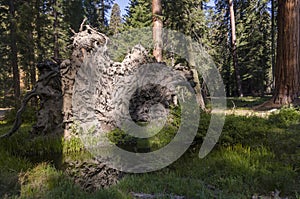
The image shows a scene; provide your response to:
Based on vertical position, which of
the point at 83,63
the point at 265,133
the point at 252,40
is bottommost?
the point at 265,133

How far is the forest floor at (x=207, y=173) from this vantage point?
295 cm

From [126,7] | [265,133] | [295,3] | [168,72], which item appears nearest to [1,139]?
[168,72]

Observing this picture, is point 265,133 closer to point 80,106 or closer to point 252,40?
point 80,106

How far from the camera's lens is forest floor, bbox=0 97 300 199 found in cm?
295

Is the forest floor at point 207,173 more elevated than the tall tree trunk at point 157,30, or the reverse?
the tall tree trunk at point 157,30

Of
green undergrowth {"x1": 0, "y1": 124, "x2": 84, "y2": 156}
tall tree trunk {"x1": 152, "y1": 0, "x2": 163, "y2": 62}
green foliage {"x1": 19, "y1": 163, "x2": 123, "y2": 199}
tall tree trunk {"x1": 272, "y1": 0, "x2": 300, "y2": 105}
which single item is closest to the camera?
green foliage {"x1": 19, "y1": 163, "x2": 123, "y2": 199}

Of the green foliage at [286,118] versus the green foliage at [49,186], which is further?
the green foliage at [286,118]

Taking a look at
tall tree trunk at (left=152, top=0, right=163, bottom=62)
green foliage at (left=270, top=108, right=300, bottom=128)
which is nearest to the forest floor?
green foliage at (left=270, top=108, right=300, bottom=128)

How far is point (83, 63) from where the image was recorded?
627cm

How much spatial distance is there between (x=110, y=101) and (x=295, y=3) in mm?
6127

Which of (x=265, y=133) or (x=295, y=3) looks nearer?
(x=265, y=133)

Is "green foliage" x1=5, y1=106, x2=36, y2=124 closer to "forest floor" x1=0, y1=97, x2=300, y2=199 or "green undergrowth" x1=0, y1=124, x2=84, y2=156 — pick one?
"green undergrowth" x1=0, y1=124, x2=84, y2=156

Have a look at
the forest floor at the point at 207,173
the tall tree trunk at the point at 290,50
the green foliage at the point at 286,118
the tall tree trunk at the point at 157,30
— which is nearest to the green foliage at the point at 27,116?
the forest floor at the point at 207,173

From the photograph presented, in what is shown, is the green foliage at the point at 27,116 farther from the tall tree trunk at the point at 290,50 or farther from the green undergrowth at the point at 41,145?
the tall tree trunk at the point at 290,50
